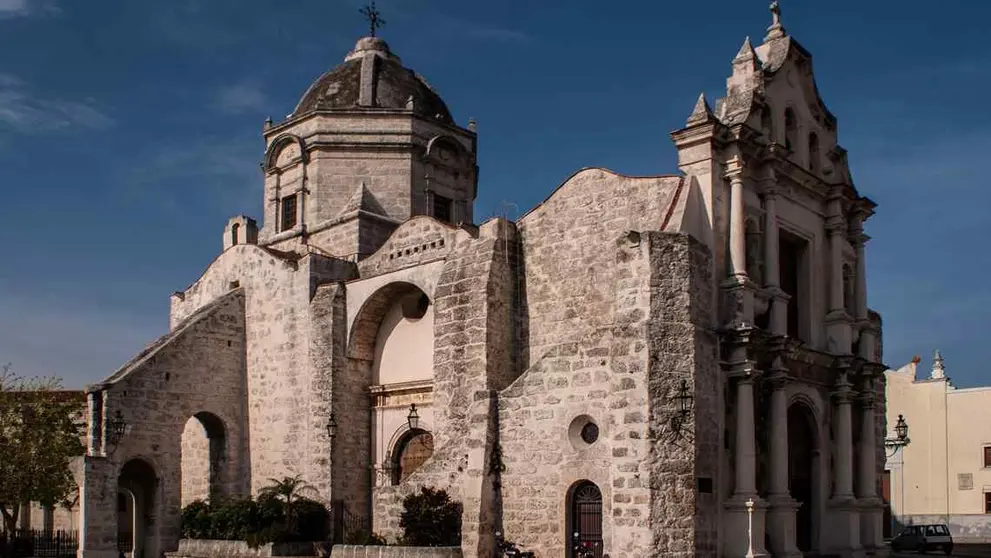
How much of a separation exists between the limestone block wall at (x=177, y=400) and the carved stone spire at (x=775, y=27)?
551 inches

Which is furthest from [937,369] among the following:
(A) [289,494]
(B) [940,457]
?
(A) [289,494]

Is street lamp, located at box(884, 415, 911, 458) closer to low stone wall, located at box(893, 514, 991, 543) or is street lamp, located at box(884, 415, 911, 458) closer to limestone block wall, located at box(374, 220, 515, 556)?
low stone wall, located at box(893, 514, 991, 543)

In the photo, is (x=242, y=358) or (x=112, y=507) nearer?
(x=112, y=507)

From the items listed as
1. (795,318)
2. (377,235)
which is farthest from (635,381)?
(377,235)

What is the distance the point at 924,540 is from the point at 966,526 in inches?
324

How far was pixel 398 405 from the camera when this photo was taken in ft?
82.4

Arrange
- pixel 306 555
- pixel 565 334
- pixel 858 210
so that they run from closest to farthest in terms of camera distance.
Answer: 1. pixel 565 334
2. pixel 306 555
3. pixel 858 210

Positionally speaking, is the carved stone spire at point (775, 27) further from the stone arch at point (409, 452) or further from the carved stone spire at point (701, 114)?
the stone arch at point (409, 452)

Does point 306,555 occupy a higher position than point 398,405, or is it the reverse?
point 398,405

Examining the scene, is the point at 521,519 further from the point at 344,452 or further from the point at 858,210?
the point at 858,210

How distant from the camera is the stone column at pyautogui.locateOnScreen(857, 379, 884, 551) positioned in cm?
2361

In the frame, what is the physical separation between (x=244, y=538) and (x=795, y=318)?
12.3 meters

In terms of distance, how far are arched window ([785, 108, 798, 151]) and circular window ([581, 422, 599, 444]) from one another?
7.83m

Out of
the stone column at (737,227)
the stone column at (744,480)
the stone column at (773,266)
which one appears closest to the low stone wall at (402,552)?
the stone column at (744,480)
